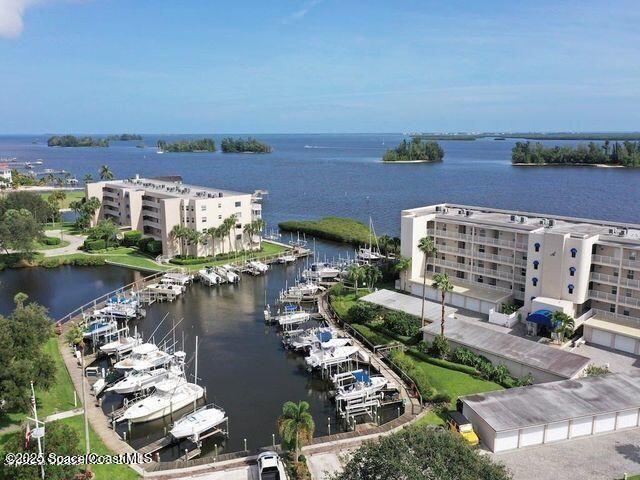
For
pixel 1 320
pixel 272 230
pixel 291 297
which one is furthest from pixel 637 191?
pixel 1 320

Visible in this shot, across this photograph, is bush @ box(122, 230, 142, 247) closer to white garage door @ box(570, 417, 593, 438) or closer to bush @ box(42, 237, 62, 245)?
bush @ box(42, 237, 62, 245)

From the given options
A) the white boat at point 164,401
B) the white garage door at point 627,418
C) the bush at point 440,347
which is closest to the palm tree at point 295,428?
the white boat at point 164,401

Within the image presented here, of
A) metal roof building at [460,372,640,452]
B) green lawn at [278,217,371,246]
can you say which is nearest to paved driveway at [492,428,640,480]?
metal roof building at [460,372,640,452]

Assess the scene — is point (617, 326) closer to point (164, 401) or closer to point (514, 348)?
point (514, 348)

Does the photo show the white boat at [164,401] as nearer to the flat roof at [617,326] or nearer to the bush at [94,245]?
the flat roof at [617,326]

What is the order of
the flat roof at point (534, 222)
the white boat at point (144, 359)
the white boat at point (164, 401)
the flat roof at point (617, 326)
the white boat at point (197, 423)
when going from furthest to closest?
the flat roof at point (534, 222), the flat roof at point (617, 326), the white boat at point (144, 359), the white boat at point (164, 401), the white boat at point (197, 423)
